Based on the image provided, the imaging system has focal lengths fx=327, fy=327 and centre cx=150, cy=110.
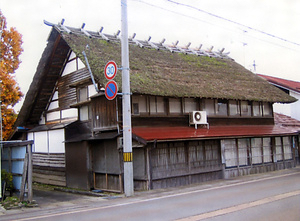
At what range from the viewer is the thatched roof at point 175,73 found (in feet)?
55.9

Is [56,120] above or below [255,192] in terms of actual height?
above

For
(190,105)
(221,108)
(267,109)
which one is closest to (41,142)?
(190,105)

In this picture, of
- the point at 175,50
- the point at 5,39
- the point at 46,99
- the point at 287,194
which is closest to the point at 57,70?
the point at 46,99

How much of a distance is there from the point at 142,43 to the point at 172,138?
32.2 feet

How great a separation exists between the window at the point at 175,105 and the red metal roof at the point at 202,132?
3.58ft

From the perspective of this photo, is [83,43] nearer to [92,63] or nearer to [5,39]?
[92,63]

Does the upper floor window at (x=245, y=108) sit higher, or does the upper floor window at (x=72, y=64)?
the upper floor window at (x=72, y=64)

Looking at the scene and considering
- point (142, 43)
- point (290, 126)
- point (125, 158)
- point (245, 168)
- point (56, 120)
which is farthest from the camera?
point (290, 126)

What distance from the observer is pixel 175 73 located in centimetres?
1988

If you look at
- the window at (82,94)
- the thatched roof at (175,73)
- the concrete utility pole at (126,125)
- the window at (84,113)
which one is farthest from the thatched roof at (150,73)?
the window at (84,113)

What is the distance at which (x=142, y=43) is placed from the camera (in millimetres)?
22938

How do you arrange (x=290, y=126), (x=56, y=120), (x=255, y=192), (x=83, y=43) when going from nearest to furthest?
(x=255, y=192)
(x=83, y=43)
(x=56, y=120)
(x=290, y=126)

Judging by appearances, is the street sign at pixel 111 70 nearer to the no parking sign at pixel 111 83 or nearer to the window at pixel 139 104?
the no parking sign at pixel 111 83

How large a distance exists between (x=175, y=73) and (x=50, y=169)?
986cm
